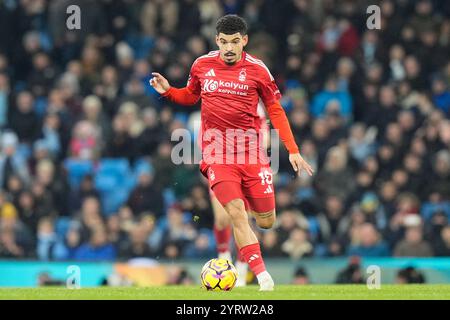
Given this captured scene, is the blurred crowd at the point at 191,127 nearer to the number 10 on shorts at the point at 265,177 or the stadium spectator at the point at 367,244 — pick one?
the stadium spectator at the point at 367,244

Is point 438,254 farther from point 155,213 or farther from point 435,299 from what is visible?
point 435,299

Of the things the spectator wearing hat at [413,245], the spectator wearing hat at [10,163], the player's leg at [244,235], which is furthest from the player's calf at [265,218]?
the spectator wearing hat at [10,163]

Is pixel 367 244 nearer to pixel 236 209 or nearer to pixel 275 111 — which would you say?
pixel 275 111

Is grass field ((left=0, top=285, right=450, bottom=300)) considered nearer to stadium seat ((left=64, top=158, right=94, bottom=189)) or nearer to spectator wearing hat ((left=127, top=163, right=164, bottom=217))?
spectator wearing hat ((left=127, top=163, right=164, bottom=217))

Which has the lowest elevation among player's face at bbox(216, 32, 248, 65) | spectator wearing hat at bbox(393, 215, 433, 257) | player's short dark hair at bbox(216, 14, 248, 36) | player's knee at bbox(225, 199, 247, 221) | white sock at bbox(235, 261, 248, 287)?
white sock at bbox(235, 261, 248, 287)

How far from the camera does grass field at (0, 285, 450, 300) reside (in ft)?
38.9

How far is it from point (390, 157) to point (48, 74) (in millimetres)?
5686

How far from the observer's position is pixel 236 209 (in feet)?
41.1

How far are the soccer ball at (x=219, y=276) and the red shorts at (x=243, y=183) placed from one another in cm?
59

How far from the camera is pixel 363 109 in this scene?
21.5m

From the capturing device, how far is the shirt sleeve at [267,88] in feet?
42.2

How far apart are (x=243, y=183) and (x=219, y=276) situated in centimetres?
96

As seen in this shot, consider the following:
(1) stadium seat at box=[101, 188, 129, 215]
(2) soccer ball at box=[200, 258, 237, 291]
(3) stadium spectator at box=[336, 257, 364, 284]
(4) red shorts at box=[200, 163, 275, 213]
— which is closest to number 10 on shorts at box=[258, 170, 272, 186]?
(4) red shorts at box=[200, 163, 275, 213]

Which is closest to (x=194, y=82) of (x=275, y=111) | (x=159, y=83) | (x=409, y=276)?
(x=159, y=83)
